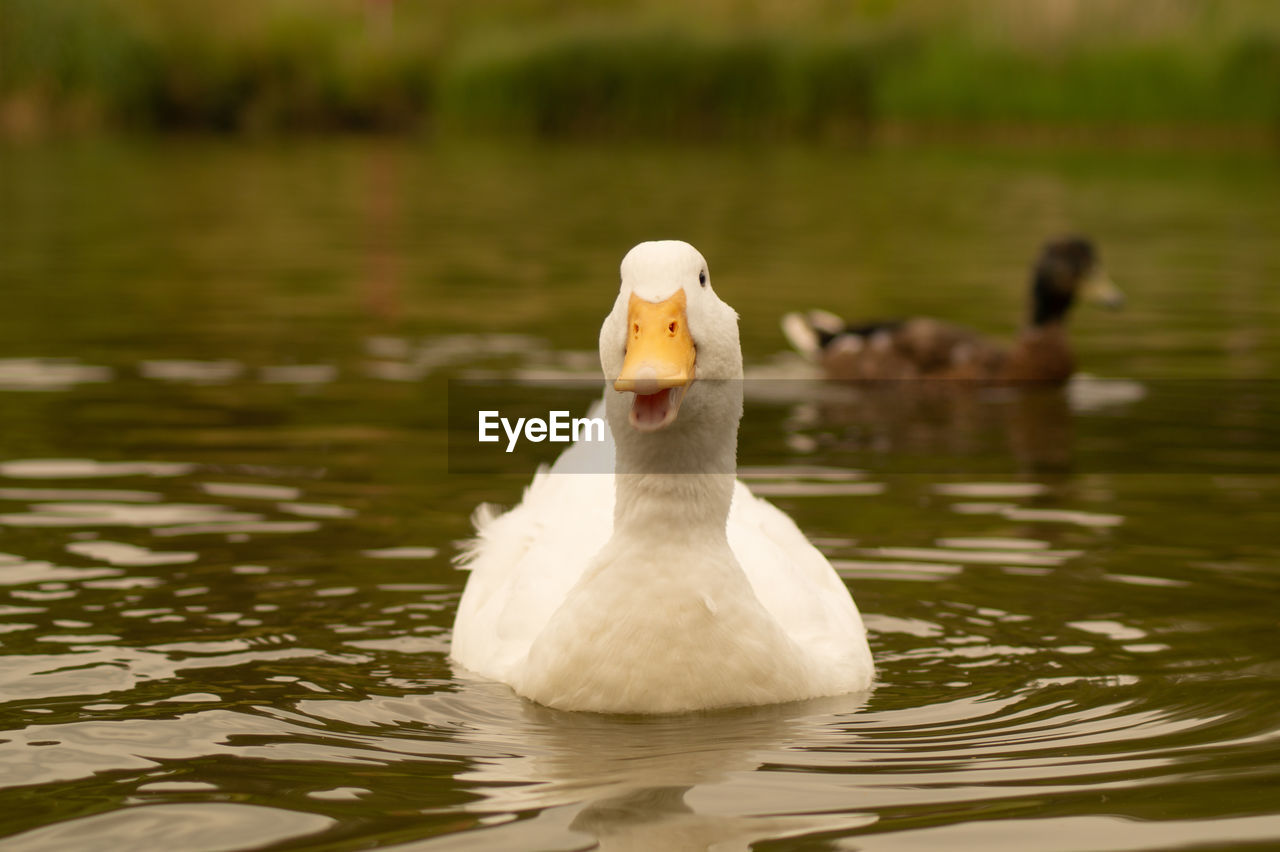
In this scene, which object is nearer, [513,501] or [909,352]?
[513,501]

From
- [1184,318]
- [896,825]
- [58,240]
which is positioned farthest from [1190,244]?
[896,825]

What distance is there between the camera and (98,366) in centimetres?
1385

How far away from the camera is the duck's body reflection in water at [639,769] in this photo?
15.2 feet

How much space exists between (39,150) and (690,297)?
148ft

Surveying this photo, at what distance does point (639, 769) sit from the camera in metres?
5.12

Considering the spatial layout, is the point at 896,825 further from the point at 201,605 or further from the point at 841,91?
the point at 841,91

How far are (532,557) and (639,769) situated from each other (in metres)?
1.32

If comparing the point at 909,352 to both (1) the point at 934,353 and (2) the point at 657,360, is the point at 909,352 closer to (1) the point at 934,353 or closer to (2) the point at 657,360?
(1) the point at 934,353

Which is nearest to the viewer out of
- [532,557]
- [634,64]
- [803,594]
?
[803,594]

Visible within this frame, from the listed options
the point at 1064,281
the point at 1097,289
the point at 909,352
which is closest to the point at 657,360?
the point at 909,352

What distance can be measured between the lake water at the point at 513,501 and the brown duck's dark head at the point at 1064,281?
645mm

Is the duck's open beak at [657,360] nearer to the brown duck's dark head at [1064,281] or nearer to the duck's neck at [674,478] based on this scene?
the duck's neck at [674,478]

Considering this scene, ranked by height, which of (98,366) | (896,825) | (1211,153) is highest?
(1211,153)

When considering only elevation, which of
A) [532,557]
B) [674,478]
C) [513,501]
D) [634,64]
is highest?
[634,64]
